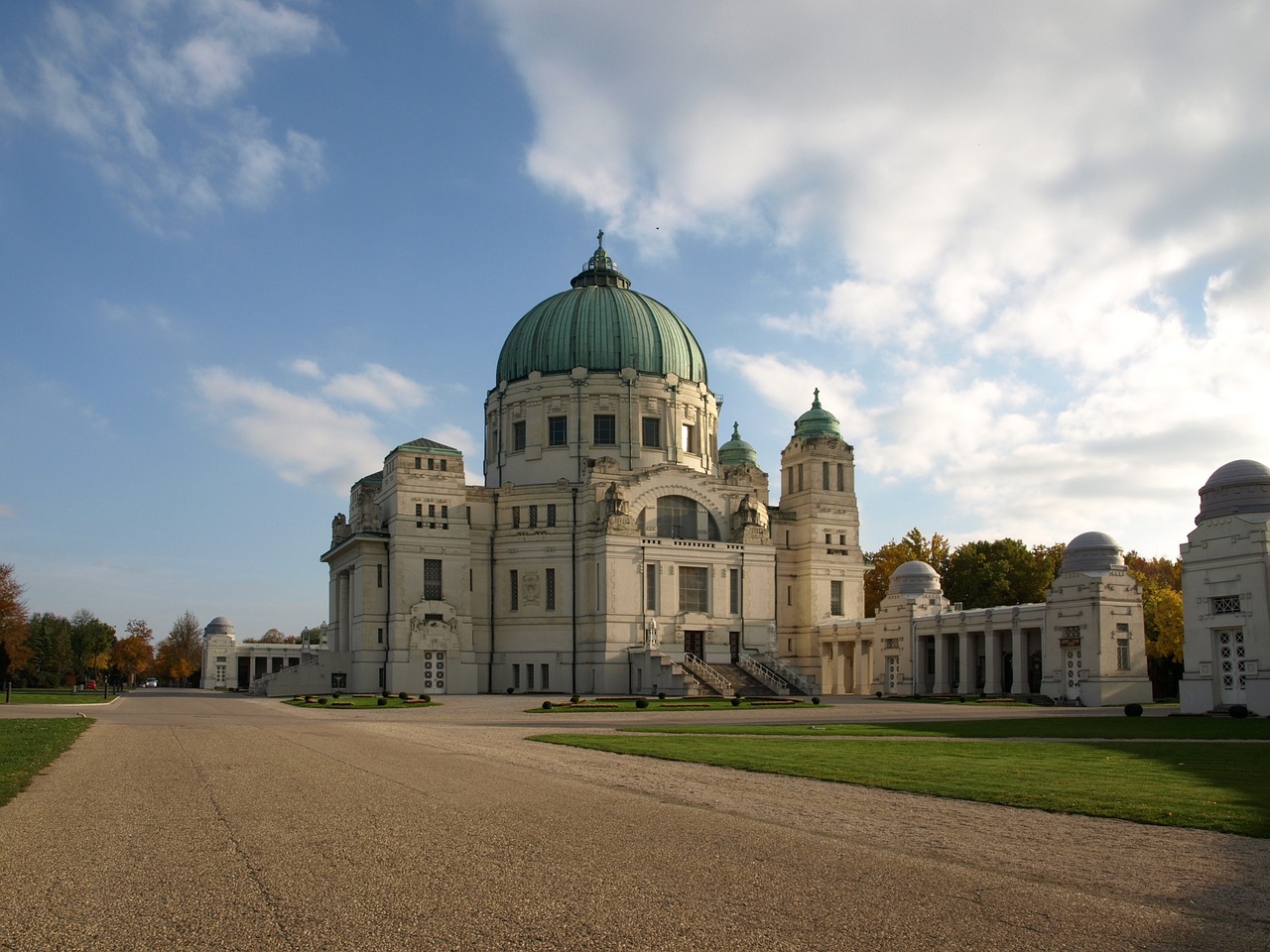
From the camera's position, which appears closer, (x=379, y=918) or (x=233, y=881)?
(x=379, y=918)

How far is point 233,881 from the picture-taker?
12.1 m

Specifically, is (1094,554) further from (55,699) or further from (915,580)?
(55,699)

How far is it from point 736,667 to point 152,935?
253ft

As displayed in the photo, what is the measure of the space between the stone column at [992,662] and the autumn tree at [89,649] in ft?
363

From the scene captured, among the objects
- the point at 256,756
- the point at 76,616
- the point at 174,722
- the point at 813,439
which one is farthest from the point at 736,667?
the point at 76,616

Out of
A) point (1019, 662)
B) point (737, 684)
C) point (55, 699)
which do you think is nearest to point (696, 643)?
point (737, 684)

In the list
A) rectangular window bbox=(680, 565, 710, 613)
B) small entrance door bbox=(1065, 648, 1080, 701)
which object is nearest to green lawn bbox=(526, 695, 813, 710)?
small entrance door bbox=(1065, 648, 1080, 701)

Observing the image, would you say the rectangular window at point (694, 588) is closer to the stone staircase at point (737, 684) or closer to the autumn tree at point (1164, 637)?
the stone staircase at point (737, 684)

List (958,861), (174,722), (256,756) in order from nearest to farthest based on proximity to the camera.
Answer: (958,861) → (256,756) → (174,722)

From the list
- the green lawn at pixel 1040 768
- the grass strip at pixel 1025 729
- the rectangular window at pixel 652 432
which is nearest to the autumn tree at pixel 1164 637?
the rectangular window at pixel 652 432

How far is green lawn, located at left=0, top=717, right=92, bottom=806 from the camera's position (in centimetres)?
2138

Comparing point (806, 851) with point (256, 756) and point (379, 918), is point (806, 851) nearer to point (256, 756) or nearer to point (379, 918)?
point (379, 918)

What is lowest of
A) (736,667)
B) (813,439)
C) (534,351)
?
(736,667)

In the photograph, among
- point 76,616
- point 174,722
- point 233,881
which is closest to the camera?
point 233,881
